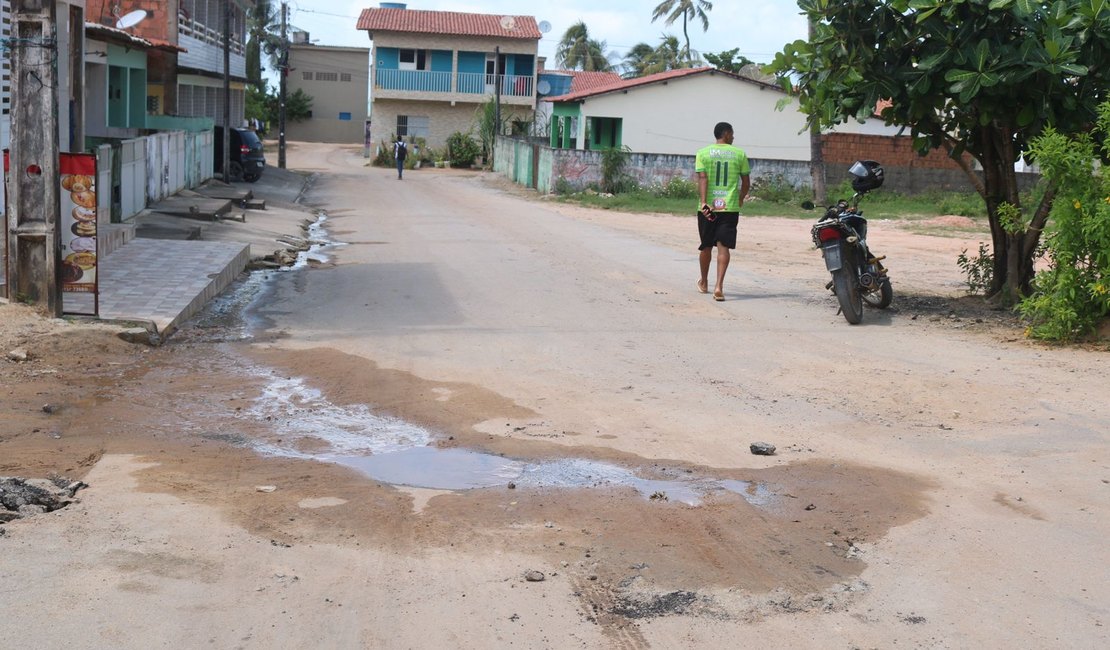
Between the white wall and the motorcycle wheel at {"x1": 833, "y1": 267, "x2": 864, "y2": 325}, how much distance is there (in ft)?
95.6

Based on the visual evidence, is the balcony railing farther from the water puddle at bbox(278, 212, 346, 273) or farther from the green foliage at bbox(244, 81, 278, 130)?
the water puddle at bbox(278, 212, 346, 273)

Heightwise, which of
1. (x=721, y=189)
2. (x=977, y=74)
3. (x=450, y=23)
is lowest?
(x=721, y=189)

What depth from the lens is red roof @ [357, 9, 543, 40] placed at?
192 feet

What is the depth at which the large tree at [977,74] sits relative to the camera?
32.8 feet

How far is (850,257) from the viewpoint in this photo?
11.2 m

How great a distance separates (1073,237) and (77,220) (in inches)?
324

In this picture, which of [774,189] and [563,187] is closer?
[774,189]

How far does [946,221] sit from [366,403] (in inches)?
903

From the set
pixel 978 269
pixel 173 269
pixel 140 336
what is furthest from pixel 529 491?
pixel 173 269

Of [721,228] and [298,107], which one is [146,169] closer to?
[721,228]

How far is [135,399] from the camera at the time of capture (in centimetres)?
755

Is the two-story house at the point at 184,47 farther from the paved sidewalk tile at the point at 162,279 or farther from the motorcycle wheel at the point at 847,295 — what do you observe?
the motorcycle wheel at the point at 847,295

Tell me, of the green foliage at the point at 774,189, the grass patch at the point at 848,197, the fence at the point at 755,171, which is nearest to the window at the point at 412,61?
the fence at the point at 755,171

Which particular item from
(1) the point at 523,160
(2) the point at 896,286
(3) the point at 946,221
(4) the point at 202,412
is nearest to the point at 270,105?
(1) the point at 523,160
